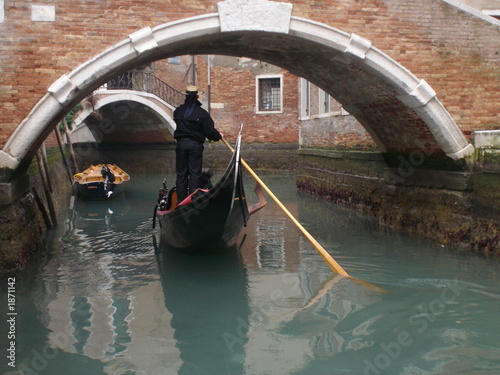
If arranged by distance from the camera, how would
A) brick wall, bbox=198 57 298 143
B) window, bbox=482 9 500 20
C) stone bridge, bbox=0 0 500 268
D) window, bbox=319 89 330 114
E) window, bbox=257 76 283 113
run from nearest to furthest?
stone bridge, bbox=0 0 500 268 < window, bbox=482 9 500 20 < window, bbox=319 89 330 114 < brick wall, bbox=198 57 298 143 < window, bbox=257 76 283 113

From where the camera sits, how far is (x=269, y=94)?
12578mm

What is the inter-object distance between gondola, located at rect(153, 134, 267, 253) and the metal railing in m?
8.41

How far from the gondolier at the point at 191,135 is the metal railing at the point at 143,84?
27.5 ft

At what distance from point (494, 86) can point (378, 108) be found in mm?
881

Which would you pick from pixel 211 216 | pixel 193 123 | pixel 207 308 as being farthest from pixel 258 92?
pixel 207 308

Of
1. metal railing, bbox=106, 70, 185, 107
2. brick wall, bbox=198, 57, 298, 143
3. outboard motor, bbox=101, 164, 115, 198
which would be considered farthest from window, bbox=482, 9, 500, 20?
metal railing, bbox=106, 70, 185, 107

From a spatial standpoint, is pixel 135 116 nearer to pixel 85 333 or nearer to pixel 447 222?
pixel 447 222

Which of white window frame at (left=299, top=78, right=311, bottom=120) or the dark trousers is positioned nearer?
the dark trousers

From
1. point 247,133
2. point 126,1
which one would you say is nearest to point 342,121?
point 126,1

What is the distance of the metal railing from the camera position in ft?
40.6

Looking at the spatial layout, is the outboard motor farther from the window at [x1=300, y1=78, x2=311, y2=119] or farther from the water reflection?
the water reflection

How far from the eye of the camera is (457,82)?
4.30m

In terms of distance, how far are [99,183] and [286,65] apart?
12.6 feet

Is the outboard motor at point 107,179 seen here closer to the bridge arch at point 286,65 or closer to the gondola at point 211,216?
the bridge arch at point 286,65
